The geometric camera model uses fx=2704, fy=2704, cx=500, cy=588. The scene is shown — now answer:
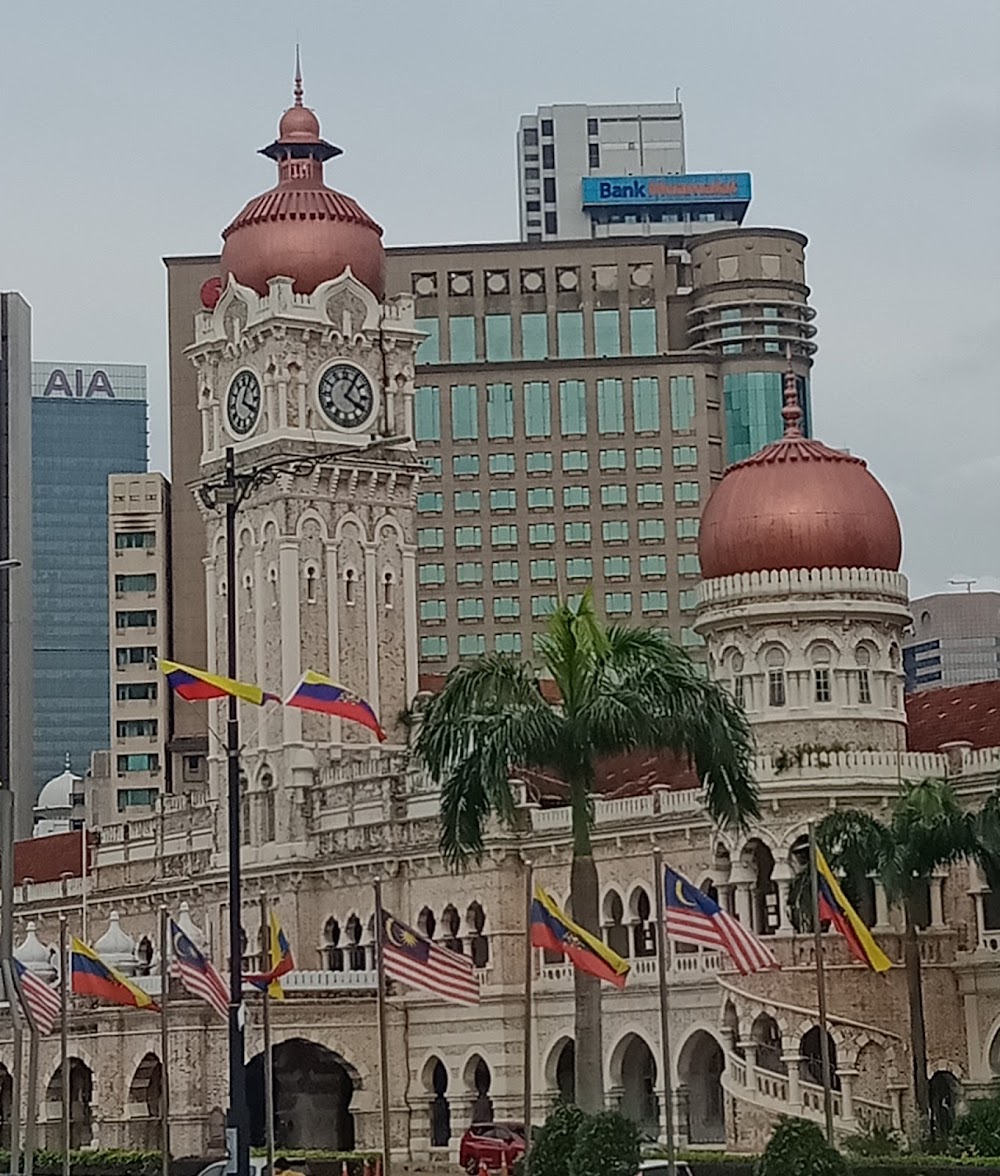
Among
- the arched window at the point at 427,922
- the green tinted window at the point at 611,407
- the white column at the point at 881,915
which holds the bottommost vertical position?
the white column at the point at 881,915

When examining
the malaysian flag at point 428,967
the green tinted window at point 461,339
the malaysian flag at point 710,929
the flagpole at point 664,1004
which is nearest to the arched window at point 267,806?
the malaysian flag at point 428,967

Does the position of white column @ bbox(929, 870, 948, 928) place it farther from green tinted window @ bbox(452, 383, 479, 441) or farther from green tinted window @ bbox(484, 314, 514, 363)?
green tinted window @ bbox(484, 314, 514, 363)

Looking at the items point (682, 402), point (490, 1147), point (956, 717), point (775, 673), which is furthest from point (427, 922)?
point (682, 402)

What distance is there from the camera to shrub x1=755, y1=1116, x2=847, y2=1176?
138 feet

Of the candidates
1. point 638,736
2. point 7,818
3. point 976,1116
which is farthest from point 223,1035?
point 7,818

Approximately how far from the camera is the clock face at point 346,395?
286 ft

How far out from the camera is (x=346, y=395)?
87.7m

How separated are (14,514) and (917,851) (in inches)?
5049

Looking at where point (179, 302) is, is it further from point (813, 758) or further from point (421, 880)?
point (813, 758)

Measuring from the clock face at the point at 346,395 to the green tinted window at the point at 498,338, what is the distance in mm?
56843

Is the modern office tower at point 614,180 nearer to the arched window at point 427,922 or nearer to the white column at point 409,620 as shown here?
the white column at point 409,620

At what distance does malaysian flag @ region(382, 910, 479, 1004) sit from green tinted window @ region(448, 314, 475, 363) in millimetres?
90924

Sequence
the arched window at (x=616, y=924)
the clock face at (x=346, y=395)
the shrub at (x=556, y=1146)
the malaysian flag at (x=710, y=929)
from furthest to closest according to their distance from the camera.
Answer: the clock face at (x=346, y=395), the arched window at (x=616, y=924), the malaysian flag at (x=710, y=929), the shrub at (x=556, y=1146)

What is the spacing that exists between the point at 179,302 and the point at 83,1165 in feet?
273
